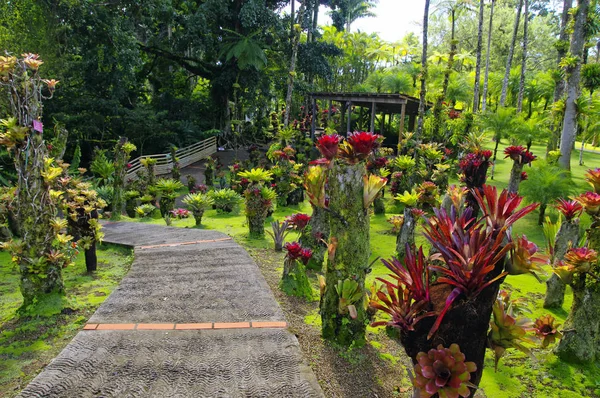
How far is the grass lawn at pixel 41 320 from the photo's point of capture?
3.57 meters

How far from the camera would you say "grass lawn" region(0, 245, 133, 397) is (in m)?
3.57

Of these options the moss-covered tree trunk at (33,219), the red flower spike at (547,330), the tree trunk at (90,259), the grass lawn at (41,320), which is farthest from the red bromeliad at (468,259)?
the tree trunk at (90,259)

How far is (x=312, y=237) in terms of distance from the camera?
22.5 feet

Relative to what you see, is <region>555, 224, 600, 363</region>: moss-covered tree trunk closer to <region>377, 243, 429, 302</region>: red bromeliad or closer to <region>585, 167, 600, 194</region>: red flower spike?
<region>585, 167, 600, 194</region>: red flower spike

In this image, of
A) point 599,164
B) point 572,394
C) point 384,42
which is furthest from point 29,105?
point 384,42

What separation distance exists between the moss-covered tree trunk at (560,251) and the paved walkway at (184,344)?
3682 millimetres

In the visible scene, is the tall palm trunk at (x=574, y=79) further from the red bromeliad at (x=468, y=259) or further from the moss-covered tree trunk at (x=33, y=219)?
the moss-covered tree trunk at (x=33, y=219)

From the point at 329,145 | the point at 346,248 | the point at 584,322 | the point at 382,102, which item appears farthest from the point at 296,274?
the point at 382,102

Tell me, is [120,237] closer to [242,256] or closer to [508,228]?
[242,256]

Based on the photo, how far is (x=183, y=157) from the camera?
21.3 m

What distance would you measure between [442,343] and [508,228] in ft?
2.44

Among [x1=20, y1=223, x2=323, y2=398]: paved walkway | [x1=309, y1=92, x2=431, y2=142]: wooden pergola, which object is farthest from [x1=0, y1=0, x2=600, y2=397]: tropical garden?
[x1=309, y1=92, x2=431, y2=142]: wooden pergola

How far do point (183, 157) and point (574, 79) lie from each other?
16921 mm

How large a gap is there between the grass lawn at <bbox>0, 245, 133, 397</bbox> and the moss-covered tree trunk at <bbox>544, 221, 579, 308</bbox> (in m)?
5.67
